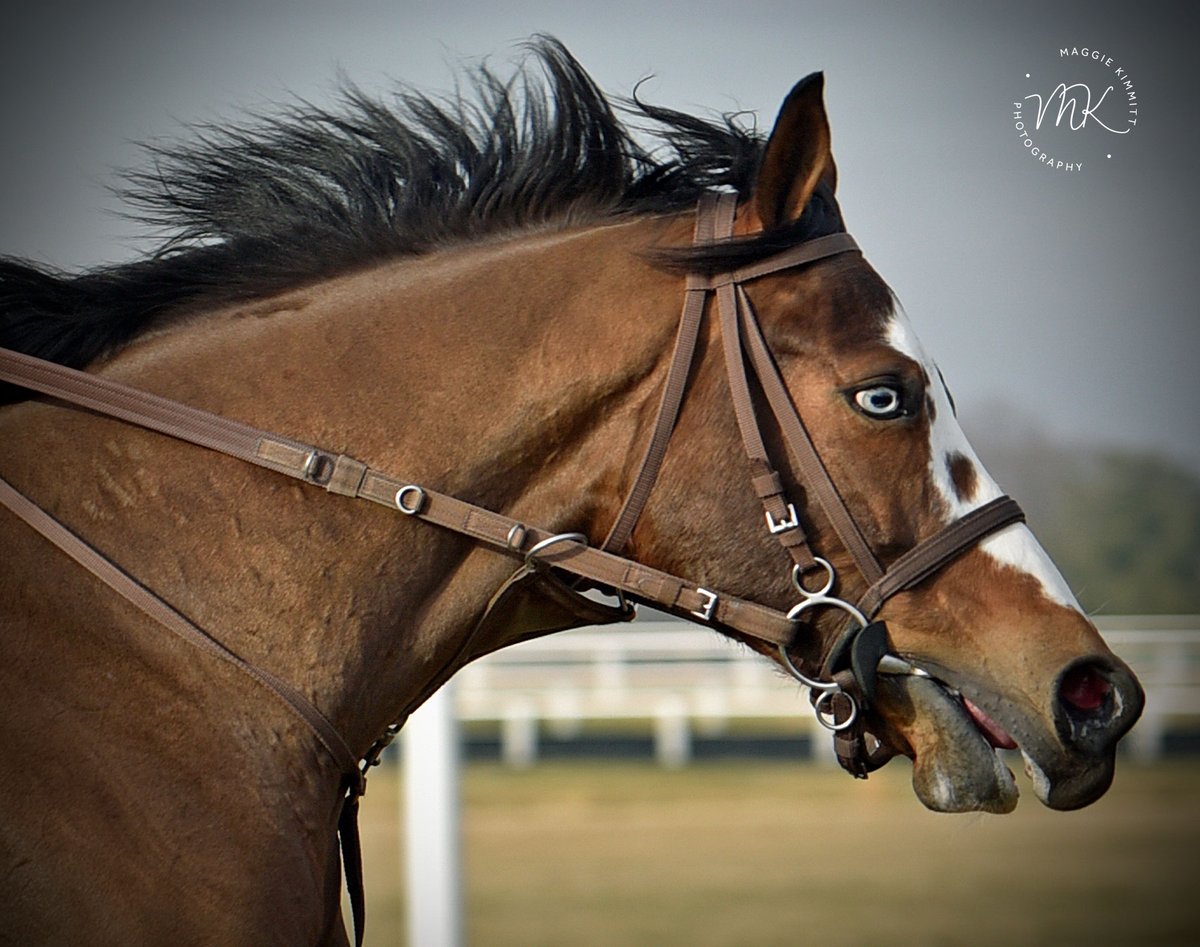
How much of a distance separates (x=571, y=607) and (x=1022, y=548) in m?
0.88

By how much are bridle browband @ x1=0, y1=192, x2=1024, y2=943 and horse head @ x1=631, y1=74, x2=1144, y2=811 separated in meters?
0.02

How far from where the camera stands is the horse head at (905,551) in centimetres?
249

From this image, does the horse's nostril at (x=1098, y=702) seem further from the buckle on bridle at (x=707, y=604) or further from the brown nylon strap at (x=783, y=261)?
the brown nylon strap at (x=783, y=261)

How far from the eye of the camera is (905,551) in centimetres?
255

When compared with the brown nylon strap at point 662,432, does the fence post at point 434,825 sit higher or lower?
lower

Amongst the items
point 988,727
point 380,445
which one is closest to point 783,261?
point 380,445

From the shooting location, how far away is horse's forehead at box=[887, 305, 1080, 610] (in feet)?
8.36

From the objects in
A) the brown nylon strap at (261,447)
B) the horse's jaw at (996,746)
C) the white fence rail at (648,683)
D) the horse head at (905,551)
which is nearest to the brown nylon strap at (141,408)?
the brown nylon strap at (261,447)

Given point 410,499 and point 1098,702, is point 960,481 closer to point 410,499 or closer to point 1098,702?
point 1098,702

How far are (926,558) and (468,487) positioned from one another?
874 mm

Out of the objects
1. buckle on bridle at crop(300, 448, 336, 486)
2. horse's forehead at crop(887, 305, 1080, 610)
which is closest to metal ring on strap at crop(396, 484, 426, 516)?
buckle on bridle at crop(300, 448, 336, 486)

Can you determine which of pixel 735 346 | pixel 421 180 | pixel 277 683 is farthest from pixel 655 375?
pixel 277 683

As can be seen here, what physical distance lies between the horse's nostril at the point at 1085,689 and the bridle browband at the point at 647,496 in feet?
0.92

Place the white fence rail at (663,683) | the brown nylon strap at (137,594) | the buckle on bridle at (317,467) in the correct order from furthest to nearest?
the white fence rail at (663,683) → the buckle on bridle at (317,467) → the brown nylon strap at (137,594)
